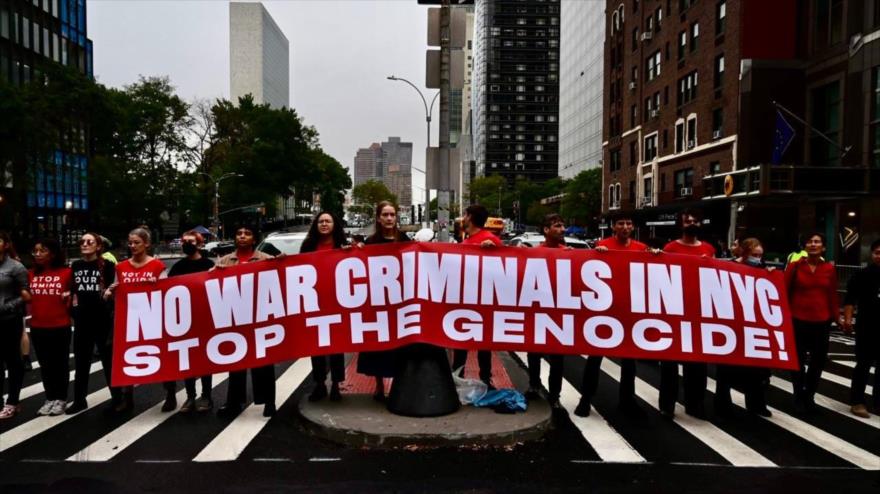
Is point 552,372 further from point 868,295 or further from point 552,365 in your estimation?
point 868,295

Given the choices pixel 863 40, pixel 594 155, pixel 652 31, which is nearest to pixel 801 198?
pixel 863 40

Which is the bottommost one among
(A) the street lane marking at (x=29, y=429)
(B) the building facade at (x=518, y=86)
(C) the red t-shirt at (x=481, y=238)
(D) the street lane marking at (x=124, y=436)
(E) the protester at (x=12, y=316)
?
(A) the street lane marking at (x=29, y=429)

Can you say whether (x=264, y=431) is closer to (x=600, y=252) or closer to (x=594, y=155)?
(x=600, y=252)

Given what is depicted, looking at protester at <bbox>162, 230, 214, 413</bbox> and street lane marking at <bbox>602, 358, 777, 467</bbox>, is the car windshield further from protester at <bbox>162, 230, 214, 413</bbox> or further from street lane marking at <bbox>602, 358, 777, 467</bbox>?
street lane marking at <bbox>602, 358, 777, 467</bbox>

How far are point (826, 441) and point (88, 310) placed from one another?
728cm

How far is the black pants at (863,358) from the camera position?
21.5ft

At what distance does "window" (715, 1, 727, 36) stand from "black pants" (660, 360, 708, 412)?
115 feet

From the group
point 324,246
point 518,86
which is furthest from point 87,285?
point 518,86

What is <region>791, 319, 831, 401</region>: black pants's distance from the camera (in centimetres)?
680

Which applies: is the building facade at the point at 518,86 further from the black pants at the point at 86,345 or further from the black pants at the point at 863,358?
the black pants at the point at 86,345

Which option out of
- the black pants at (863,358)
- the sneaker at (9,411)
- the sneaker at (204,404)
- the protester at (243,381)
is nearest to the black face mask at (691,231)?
the black pants at (863,358)

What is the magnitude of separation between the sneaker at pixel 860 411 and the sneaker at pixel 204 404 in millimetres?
6846

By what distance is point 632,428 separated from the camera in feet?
20.1

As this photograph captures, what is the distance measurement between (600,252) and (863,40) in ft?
86.9
